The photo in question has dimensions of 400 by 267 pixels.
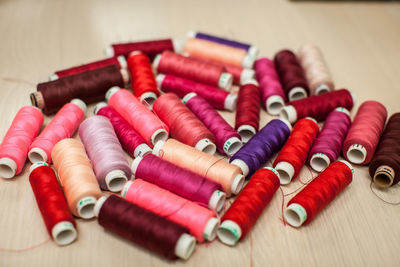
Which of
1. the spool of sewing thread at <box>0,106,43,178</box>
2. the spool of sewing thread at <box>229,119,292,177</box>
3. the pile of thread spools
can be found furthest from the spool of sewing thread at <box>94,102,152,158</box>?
the spool of sewing thread at <box>229,119,292,177</box>

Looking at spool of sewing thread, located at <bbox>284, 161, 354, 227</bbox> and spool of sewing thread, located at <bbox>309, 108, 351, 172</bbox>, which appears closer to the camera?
spool of sewing thread, located at <bbox>284, 161, 354, 227</bbox>

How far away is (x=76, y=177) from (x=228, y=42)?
186 cm

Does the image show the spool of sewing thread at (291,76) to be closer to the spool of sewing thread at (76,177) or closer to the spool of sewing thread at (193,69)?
the spool of sewing thread at (193,69)

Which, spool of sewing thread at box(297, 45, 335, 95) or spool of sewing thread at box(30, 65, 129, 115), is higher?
spool of sewing thread at box(30, 65, 129, 115)

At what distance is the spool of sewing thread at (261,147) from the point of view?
2205mm

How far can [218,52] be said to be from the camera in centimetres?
313

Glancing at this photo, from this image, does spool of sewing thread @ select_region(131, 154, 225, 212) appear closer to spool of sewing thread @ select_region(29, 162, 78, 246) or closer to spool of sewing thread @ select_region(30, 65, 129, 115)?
spool of sewing thread @ select_region(29, 162, 78, 246)

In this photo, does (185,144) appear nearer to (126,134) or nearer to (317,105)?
(126,134)

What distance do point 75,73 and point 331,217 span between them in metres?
1.98

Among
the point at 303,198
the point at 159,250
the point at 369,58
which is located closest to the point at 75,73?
the point at 159,250

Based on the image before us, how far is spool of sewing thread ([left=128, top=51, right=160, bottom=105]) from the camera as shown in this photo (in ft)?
8.77

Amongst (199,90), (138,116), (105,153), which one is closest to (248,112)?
(199,90)

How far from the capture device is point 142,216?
183 cm

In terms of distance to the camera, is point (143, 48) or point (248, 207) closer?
point (248, 207)
